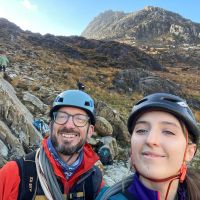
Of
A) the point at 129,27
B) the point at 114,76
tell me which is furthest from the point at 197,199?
the point at 129,27

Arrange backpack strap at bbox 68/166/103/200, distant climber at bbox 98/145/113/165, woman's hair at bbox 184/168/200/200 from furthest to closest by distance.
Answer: distant climber at bbox 98/145/113/165 < backpack strap at bbox 68/166/103/200 < woman's hair at bbox 184/168/200/200

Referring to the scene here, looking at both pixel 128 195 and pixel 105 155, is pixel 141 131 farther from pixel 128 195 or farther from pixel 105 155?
pixel 105 155

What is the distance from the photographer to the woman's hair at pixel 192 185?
2211 mm

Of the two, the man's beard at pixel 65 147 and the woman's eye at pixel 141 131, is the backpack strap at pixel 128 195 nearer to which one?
the woman's eye at pixel 141 131

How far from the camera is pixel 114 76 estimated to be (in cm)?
3716

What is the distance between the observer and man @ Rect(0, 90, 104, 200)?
330 cm

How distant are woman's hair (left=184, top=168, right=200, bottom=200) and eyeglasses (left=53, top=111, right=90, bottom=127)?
186 centimetres

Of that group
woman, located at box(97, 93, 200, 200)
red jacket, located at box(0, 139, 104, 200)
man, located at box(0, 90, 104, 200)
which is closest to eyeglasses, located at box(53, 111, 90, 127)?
man, located at box(0, 90, 104, 200)

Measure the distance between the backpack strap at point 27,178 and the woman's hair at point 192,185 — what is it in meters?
1.67

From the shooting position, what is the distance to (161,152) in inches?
82.7

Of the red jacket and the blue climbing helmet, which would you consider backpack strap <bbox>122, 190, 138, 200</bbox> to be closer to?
the red jacket

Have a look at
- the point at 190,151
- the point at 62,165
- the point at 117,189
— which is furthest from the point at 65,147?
the point at 190,151

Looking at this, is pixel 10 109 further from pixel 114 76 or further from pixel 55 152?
pixel 114 76

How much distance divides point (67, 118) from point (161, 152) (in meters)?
2.03
